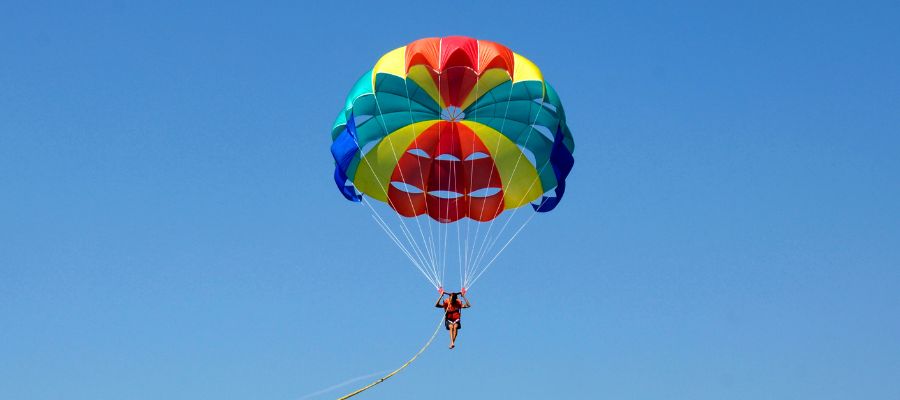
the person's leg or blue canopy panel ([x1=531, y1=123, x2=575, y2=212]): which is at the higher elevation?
blue canopy panel ([x1=531, y1=123, x2=575, y2=212])

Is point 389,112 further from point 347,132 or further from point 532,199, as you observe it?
point 532,199

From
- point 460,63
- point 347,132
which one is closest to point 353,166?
point 347,132

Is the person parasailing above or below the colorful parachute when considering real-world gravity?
below

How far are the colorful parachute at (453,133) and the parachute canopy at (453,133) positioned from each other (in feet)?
0.06

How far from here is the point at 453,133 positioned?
3553 centimetres

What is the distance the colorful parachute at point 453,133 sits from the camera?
34.2m

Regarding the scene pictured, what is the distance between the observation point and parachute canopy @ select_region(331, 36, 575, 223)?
34.2 metres

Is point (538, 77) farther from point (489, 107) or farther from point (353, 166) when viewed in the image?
point (353, 166)

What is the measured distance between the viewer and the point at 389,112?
3481cm

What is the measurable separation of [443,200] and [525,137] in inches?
83.5

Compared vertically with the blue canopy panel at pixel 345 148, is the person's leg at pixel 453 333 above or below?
below

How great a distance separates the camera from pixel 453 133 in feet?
117

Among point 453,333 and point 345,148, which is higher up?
point 345,148

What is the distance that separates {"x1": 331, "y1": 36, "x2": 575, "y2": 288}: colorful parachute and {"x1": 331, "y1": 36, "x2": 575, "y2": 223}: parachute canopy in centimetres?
2
